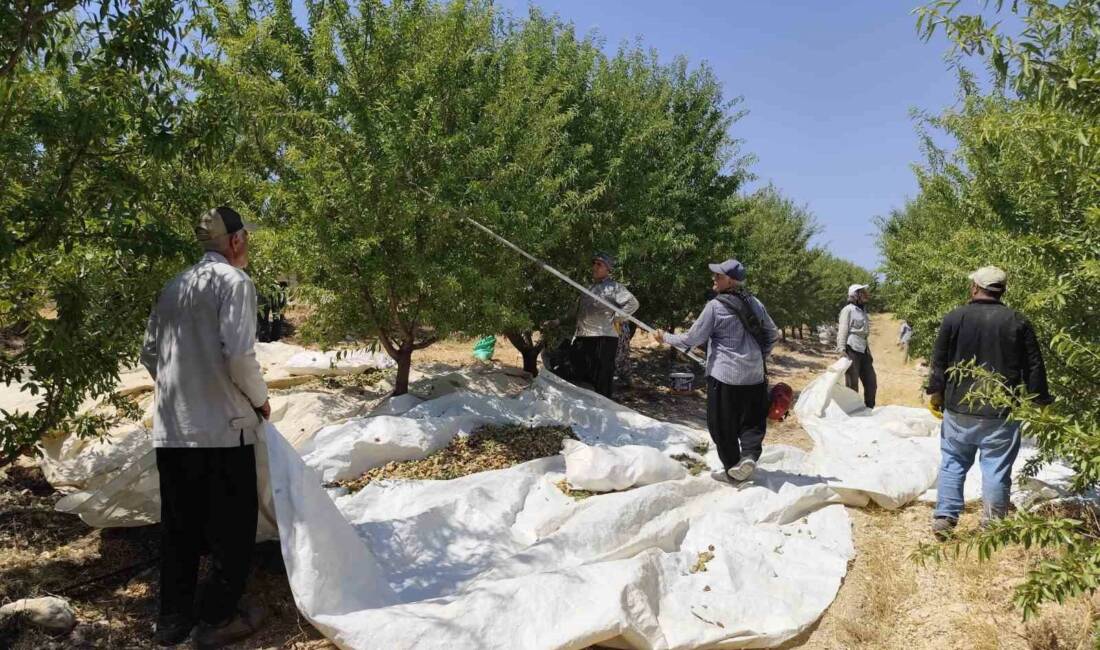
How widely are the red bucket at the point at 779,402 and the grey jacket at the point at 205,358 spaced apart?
3.71 metres

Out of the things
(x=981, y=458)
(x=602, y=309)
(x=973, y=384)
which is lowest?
(x=981, y=458)

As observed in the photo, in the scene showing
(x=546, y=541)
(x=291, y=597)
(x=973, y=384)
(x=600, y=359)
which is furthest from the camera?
(x=600, y=359)

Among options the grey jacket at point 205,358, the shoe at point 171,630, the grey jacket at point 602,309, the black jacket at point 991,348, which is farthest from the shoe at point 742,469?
the shoe at point 171,630

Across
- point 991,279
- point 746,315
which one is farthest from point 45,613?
point 991,279

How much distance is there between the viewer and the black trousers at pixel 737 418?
16.6 ft

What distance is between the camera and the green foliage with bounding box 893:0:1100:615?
94.0 inches

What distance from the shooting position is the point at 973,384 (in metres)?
4.07

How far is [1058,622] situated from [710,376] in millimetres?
2523

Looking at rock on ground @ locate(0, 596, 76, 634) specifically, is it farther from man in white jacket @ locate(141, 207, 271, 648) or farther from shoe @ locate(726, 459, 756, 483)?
shoe @ locate(726, 459, 756, 483)

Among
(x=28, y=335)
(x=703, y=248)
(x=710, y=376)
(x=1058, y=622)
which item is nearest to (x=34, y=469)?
(x=28, y=335)

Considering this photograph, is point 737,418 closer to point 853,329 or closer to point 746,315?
point 746,315

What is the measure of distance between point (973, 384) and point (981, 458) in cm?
54

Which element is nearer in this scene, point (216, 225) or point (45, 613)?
point (45, 613)

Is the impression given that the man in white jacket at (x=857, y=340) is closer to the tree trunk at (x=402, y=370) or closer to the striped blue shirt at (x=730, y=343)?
the striped blue shirt at (x=730, y=343)
